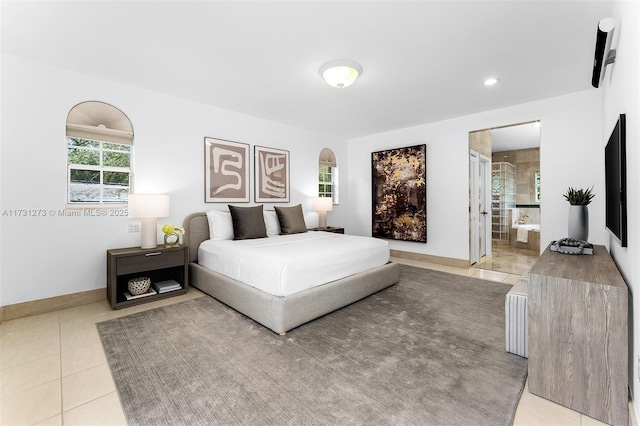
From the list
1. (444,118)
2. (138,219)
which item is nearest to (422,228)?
(444,118)

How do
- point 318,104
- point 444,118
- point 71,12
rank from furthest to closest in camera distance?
point 444,118
point 318,104
point 71,12

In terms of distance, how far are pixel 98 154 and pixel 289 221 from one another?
8.54 feet

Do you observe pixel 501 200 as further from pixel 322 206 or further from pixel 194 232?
pixel 194 232

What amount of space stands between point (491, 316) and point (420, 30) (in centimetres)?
276

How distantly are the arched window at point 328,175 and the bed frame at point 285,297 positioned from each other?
2.85m

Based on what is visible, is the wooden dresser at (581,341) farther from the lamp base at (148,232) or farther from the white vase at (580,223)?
the lamp base at (148,232)

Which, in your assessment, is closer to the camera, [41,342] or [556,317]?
[556,317]

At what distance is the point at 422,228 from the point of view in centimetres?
534

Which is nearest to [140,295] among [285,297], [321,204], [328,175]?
[285,297]

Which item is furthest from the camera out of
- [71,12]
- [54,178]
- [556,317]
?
[54,178]

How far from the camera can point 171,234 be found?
3.52 meters

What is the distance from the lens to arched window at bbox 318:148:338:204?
6.05 metres

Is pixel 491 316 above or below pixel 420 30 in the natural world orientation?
below

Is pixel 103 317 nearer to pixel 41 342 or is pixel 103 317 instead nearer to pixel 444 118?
pixel 41 342
